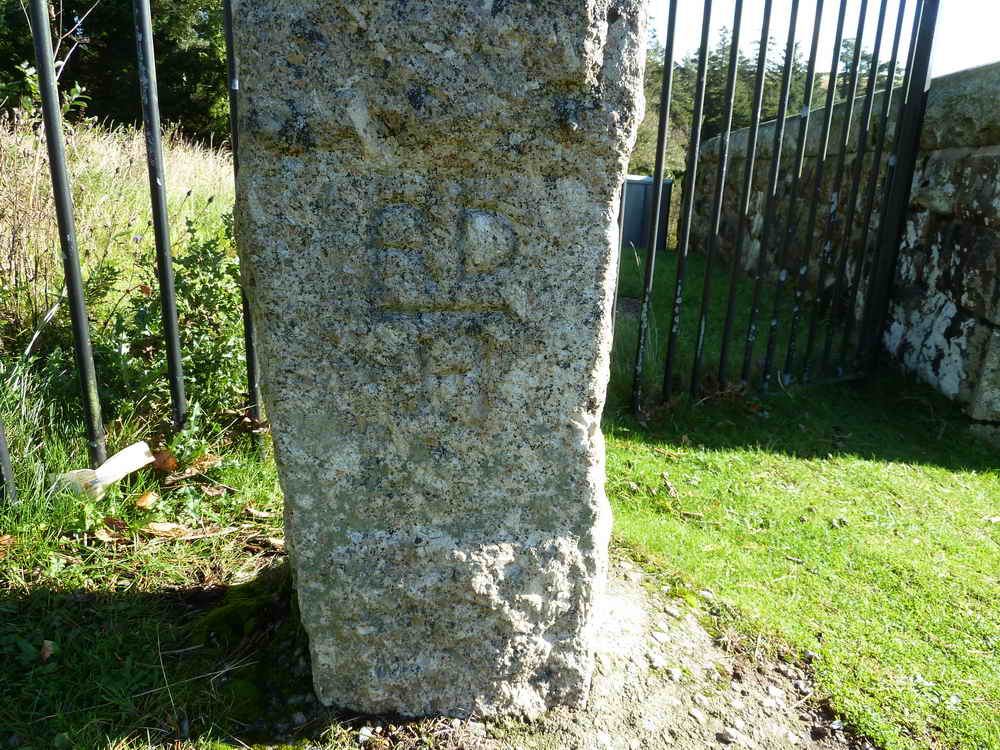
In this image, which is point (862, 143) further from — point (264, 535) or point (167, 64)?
point (167, 64)

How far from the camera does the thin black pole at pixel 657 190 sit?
277 centimetres

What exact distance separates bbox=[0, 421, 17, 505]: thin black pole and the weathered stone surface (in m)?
1.12

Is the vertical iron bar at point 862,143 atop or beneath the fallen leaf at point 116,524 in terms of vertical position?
atop

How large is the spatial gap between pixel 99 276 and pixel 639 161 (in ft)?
42.5

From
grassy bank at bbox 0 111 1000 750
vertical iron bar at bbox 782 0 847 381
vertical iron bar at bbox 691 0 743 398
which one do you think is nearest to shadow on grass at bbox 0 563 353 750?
grassy bank at bbox 0 111 1000 750

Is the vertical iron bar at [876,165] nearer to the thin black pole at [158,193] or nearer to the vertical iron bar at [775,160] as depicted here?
the vertical iron bar at [775,160]

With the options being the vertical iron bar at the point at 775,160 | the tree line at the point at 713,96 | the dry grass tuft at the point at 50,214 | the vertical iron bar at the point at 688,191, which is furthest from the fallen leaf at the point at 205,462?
the tree line at the point at 713,96

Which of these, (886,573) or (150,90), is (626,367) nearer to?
(886,573)

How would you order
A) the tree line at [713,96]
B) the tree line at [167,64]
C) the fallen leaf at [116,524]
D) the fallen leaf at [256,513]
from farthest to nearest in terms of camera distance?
the tree line at [167,64] < the tree line at [713,96] < the fallen leaf at [256,513] < the fallen leaf at [116,524]

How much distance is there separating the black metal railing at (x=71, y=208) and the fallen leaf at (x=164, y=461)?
0.33ft

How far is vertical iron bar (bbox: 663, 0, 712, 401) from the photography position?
284cm

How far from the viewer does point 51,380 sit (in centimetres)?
260

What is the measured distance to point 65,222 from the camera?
2.09 meters

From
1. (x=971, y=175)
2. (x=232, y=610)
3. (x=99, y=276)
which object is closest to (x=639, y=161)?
(x=971, y=175)
